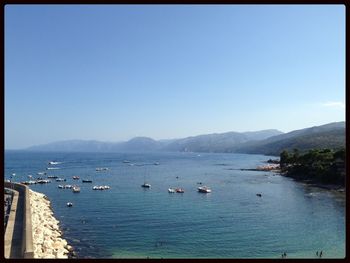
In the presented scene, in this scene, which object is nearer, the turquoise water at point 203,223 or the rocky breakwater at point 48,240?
the rocky breakwater at point 48,240

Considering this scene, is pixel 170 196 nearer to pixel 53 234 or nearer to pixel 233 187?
pixel 233 187

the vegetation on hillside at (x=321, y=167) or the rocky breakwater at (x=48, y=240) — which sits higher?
the vegetation on hillside at (x=321, y=167)

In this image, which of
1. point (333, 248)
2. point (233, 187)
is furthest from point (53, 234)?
point (233, 187)

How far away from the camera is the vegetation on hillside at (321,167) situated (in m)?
57.5

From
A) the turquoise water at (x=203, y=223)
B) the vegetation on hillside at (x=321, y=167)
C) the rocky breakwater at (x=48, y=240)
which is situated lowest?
the turquoise water at (x=203, y=223)

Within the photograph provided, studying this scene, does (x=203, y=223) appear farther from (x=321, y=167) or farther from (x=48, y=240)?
(x=321, y=167)

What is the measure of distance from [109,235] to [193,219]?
29.6ft

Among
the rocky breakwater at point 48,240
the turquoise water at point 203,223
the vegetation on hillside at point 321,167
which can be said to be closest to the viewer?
the rocky breakwater at point 48,240

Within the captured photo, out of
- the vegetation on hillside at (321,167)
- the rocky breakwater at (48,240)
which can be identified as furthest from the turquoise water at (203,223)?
the vegetation on hillside at (321,167)

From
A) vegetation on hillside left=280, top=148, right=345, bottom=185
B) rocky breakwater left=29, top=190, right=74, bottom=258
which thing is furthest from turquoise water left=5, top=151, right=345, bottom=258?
vegetation on hillside left=280, top=148, right=345, bottom=185

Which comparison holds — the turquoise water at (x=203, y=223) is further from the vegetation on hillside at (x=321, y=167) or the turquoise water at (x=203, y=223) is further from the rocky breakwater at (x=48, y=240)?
the vegetation on hillside at (x=321, y=167)

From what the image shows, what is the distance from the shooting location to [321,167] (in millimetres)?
63000

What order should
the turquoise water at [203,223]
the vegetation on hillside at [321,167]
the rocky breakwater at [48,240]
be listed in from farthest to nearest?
the vegetation on hillside at [321,167]
the turquoise water at [203,223]
the rocky breakwater at [48,240]

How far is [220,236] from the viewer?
92.6ft
